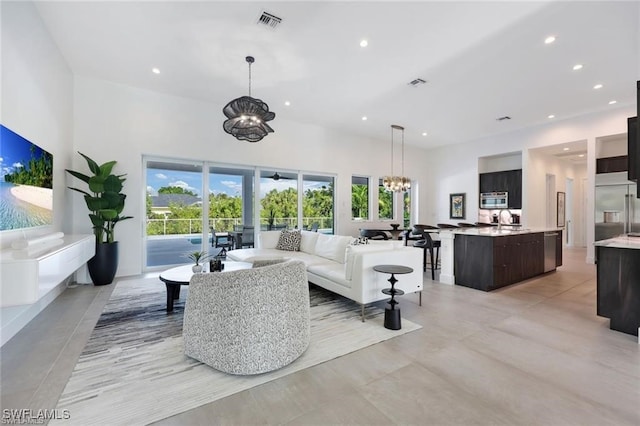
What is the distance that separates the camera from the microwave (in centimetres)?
806

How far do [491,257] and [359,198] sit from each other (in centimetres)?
456

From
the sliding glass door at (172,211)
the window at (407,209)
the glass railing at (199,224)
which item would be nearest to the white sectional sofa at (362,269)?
the glass railing at (199,224)

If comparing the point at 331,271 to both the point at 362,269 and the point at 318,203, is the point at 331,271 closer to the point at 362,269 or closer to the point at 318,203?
the point at 362,269

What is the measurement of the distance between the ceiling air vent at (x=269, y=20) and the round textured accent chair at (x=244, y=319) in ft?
9.55

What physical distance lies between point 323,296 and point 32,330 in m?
3.28

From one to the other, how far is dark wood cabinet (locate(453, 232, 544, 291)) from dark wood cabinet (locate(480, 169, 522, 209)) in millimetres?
3292

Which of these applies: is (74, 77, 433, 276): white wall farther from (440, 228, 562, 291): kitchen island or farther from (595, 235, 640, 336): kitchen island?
(595, 235, 640, 336): kitchen island

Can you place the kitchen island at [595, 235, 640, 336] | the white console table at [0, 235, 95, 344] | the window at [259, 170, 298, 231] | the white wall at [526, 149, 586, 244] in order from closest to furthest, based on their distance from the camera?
1. the white console table at [0, 235, 95, 344]
2. the kitchen island at [595, 235, 640, 336]
3. the window at [259, 170, 298, 231]
4. the white wall at [526, 149, 586, 244]

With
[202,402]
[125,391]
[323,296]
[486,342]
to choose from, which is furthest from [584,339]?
[125,391]

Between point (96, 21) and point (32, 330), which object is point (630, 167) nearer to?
point (96, 21)

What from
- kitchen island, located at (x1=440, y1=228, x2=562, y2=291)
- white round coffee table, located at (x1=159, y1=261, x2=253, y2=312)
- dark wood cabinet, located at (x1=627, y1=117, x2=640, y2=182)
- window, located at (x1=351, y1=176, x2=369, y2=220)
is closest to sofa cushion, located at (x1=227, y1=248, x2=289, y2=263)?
white round coffee table, located at (x1=159, y1=261, x2=253, y2=312)

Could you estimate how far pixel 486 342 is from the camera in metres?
2.65

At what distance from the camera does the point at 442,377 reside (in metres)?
2.10

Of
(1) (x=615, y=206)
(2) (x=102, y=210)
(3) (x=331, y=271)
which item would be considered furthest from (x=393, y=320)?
(1) (x=615, y=206)
